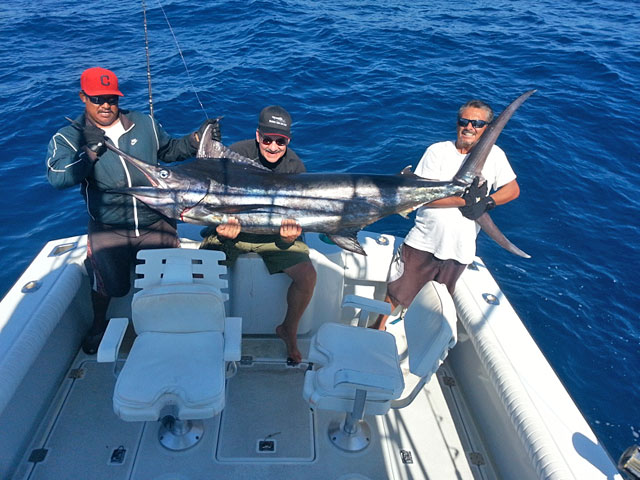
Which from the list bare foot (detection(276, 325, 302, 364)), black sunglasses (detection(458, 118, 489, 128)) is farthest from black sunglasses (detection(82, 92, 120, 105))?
black sunglasses (detection(458, 118, 489, 128))

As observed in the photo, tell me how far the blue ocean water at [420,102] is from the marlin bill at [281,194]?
221 centimetres

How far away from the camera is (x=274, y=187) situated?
9.57 feet

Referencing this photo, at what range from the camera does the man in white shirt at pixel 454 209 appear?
2.63 meters

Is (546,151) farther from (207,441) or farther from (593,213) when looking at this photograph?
(207,441)

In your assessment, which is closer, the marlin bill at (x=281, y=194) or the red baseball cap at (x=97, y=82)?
the red baseball cap at (x=97, y=82)

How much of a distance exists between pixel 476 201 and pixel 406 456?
1.53m

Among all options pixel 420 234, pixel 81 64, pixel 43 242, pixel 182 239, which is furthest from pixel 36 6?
pixel 420 234

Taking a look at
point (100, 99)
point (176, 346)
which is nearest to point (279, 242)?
point (176, 346)

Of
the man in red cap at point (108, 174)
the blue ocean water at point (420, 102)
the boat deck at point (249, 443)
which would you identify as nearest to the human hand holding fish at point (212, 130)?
the man in red cap at point (108, 174)

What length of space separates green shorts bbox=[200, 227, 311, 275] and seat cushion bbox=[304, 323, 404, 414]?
62 cm

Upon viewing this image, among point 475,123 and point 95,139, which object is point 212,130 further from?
point 475,123

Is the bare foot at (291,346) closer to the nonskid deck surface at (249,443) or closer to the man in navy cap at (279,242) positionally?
the man in navy cap at (279,242)

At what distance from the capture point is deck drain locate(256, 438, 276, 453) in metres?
2.42

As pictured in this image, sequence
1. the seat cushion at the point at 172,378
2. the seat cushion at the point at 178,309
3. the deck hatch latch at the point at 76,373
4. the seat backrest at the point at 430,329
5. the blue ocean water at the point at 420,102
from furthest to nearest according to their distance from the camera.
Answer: the blue ocean water at the point at 420,102
the deck hatch latch at the point at 76,373
the seat cushion at the point at 178,309
the seat backrest at the point at 430,329
the seat cushion at the point at 172,378
